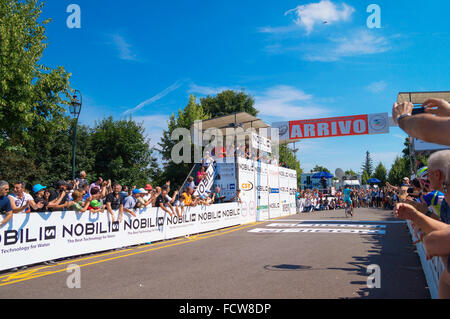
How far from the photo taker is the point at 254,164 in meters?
21.1

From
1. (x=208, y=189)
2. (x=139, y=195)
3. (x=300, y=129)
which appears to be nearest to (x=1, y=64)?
(x=139, y=195)

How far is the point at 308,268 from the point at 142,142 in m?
32.8

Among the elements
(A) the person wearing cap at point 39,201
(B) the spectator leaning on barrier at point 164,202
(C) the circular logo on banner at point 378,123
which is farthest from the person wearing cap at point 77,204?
(C) the circular logo on banner at point 378,123

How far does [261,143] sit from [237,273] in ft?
57.0

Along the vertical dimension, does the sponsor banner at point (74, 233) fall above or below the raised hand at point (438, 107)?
below

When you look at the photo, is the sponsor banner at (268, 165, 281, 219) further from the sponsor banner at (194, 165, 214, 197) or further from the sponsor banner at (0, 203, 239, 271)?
the sponsor banner at (0, 203, 239, 271)

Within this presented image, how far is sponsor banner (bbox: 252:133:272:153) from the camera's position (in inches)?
870

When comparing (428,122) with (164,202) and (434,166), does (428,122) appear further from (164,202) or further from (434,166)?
(164,202)

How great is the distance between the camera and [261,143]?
76.7 ft

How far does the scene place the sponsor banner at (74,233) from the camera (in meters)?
7.38

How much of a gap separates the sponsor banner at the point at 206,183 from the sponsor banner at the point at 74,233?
3.87 metres

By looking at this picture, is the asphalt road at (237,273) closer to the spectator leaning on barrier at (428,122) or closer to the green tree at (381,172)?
the spectator leaning on barrier at (428,122)

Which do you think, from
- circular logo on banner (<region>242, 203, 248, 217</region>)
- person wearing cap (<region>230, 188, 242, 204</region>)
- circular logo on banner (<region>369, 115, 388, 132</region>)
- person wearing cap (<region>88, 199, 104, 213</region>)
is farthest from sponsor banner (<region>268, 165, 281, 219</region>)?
person wearing cap (<region>88, 199, 104, 213</region>)

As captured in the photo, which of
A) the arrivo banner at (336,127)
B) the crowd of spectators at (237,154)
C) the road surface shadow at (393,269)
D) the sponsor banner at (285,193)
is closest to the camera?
the road surface shadow at (393,269)
